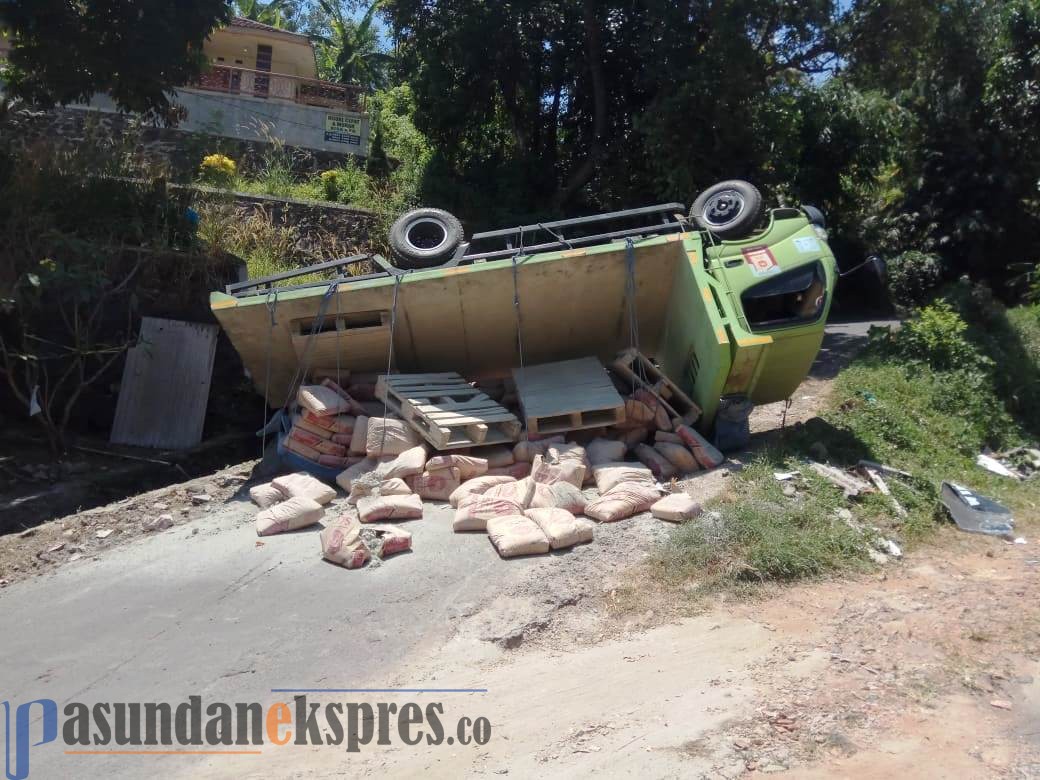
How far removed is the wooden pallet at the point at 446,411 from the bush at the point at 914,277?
10.9m

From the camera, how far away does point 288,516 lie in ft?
20.2

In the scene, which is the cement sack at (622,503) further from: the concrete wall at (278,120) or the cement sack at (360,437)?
the concrete wall at (278,120)

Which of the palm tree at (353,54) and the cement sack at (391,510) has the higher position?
the palm tree at (353,54)

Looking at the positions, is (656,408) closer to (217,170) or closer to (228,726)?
(228,726)

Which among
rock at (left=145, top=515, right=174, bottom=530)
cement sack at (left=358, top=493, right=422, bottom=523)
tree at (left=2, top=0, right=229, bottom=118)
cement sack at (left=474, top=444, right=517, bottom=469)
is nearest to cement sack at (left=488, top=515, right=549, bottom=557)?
cement sack at (left=358, top=493, right=422, bottom=523)

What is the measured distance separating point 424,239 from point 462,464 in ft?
8.07

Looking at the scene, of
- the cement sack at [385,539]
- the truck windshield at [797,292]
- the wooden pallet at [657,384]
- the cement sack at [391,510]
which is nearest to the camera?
the cement sack at [385,539]

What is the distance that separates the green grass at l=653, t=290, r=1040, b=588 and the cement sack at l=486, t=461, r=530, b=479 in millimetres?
1460

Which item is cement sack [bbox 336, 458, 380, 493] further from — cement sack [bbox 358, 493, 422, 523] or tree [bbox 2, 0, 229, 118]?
tree [bbox 2, 0, 229, 118]

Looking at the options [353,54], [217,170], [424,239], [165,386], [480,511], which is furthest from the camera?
[353,54]

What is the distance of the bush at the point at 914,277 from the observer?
1582 cm

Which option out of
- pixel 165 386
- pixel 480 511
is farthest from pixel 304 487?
pixel 165 386

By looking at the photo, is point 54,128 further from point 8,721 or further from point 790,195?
point 8,721

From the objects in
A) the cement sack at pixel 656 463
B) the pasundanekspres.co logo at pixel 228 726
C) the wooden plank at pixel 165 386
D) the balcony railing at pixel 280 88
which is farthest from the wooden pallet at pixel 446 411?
the balcony railing at pixel 280 88
